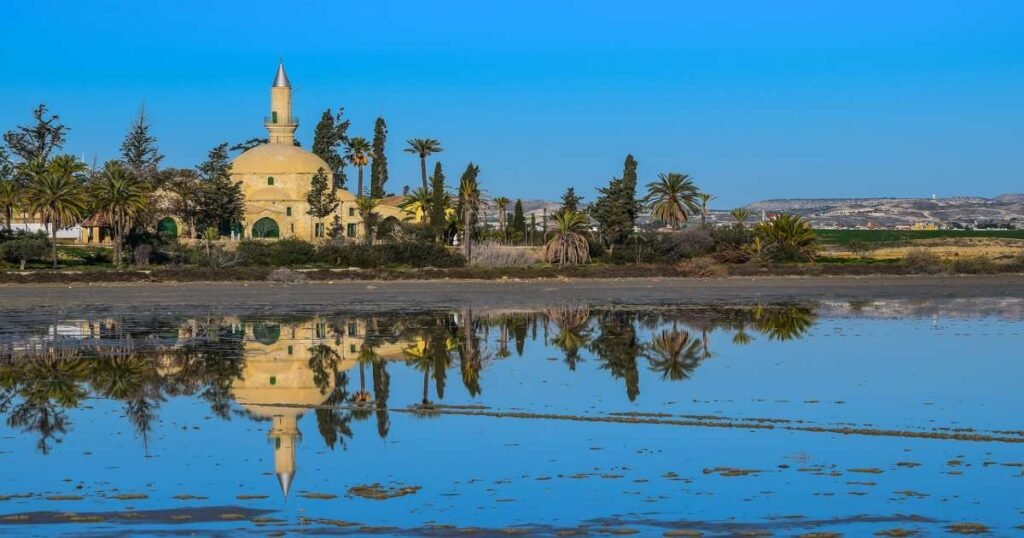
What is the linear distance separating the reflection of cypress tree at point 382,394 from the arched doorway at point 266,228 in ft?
185

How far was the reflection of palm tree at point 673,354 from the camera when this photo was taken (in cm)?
2462

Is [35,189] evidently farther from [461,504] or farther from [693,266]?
[461,504]

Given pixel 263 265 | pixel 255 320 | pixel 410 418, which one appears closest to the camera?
pixel 410 418

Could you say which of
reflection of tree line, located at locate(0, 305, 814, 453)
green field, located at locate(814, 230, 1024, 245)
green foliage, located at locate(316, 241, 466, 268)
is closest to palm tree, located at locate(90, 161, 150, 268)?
green foliage, located at locate(316, 241, 466, 268)

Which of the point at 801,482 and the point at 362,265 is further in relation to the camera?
the point at 362,265

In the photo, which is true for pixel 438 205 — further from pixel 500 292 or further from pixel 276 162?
pixel 500 292

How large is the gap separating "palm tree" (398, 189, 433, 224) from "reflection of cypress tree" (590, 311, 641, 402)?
44642 millimetres

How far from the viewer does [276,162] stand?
84375mm

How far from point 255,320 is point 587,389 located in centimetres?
1694

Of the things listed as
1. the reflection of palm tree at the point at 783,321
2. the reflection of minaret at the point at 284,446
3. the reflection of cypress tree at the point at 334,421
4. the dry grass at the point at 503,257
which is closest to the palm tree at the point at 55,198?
the dry grass at the point at 503,257

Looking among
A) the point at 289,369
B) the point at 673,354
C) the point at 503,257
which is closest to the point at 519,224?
the point at 503,257

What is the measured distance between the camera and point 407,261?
62.3m

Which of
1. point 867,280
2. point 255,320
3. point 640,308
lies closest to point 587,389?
point 255,320

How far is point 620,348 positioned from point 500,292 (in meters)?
21.0
